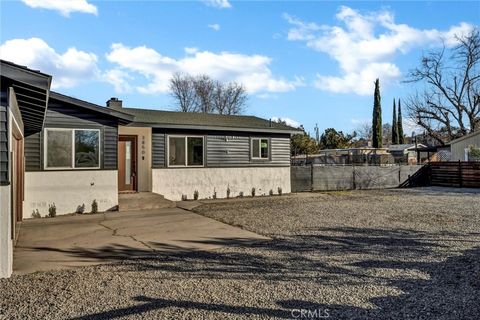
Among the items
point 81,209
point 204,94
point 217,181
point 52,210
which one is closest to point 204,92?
Result: point 204,94

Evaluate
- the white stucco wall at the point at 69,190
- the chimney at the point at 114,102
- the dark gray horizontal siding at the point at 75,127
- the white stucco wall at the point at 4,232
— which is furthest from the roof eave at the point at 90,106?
the white stucco wall at the point at 4,232

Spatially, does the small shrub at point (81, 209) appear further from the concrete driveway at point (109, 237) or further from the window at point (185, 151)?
the window at point (185, 151)

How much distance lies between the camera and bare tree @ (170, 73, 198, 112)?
140 ft

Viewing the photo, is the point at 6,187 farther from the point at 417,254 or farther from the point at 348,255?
the point at 417,254

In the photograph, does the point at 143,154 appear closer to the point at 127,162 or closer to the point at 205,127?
the point at 127,162

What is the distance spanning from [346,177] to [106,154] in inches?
465

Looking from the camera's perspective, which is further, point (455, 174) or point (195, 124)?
point (455, 174)

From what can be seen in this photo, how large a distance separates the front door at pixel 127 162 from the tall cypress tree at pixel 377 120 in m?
34.8

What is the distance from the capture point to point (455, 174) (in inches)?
789

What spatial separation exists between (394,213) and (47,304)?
9.00 metres

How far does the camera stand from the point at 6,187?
4707mm

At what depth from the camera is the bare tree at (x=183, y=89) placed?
4272 centimetres

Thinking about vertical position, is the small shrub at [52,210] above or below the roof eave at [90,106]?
below

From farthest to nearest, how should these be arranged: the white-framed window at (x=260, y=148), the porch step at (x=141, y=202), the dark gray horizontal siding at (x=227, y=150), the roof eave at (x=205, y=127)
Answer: the white-framed window at (x=260, y=148), the dark gray horizontal siding at (x=227, y=150), the roof eave at (x=205, y=127), the porch step at (x=141, y=202)
